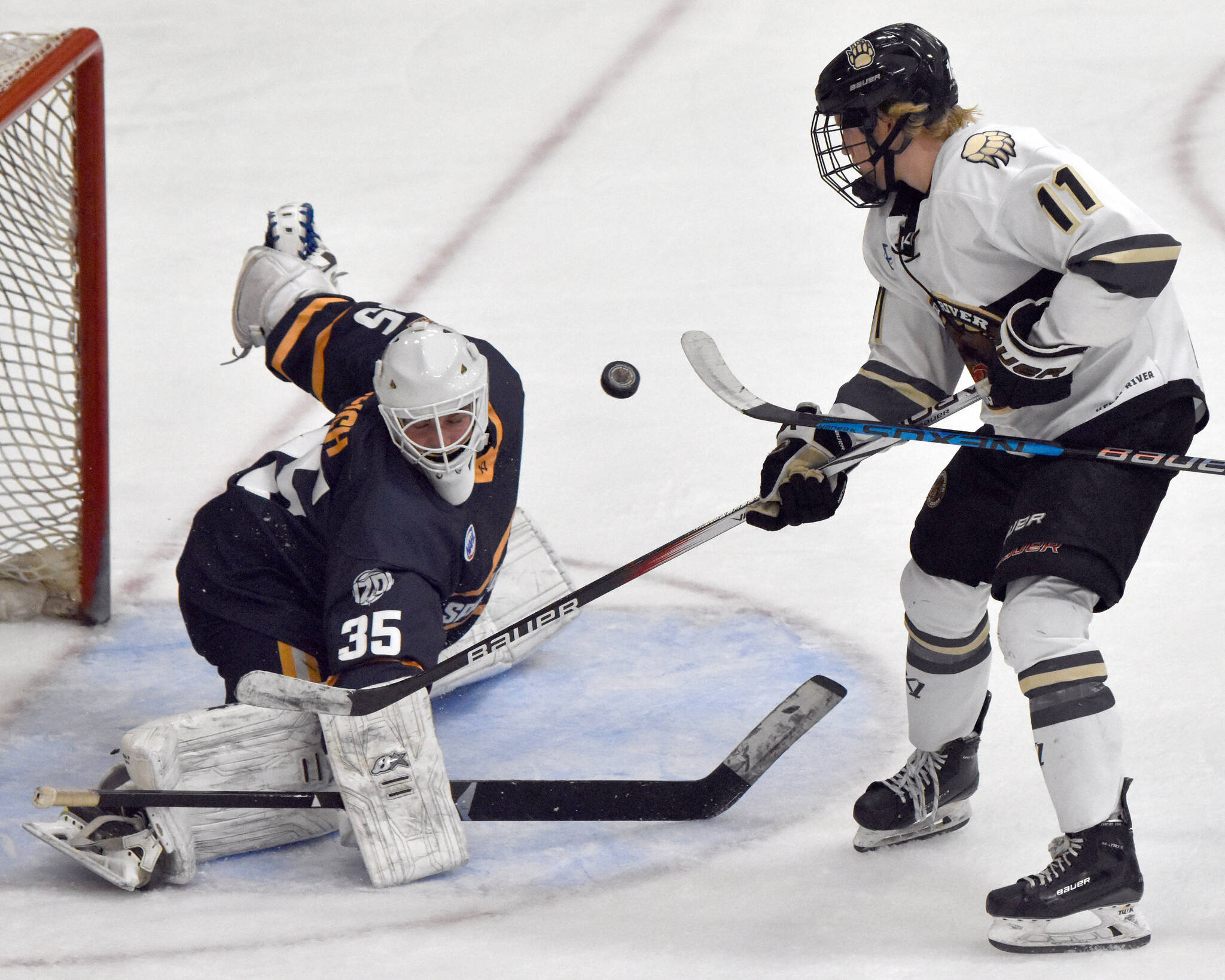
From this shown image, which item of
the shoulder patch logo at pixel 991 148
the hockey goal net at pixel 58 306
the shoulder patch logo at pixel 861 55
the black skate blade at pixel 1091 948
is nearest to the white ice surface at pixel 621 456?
the black skate blade at pixel 1091 948

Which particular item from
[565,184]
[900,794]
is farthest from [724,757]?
[565,184]

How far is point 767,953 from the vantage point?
2246mm

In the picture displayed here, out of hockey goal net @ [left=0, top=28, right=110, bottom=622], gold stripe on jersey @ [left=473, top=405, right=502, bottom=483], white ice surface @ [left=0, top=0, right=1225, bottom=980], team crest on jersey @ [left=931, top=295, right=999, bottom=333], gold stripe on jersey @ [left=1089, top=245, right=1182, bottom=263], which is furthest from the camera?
hockey goal net @ [left=0, top=28, right=110, bottom=622]

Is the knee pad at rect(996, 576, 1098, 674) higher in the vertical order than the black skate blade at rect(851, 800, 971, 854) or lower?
higher

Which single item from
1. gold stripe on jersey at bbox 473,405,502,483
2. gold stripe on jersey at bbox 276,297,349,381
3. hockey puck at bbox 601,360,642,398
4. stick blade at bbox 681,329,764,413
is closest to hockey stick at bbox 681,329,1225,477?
stick blade at bbox 681,329,764,413

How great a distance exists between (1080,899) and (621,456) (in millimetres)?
2040

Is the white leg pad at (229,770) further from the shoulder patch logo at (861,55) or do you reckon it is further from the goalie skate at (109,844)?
the shoulder patch logo at (861,55)

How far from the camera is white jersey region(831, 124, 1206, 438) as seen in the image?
2.08 m

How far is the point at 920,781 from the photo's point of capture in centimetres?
258

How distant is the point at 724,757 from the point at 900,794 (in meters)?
0.41

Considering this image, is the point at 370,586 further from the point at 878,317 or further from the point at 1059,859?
the point at 1059,859

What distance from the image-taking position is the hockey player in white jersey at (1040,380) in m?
2.11

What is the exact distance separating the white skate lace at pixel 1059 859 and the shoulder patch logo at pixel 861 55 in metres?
1.09

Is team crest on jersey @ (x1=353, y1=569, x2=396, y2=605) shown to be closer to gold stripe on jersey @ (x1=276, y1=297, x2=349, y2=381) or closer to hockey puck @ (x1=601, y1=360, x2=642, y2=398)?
hockey puck @ (x1=601, y1=360, x2=642, y2=398)
